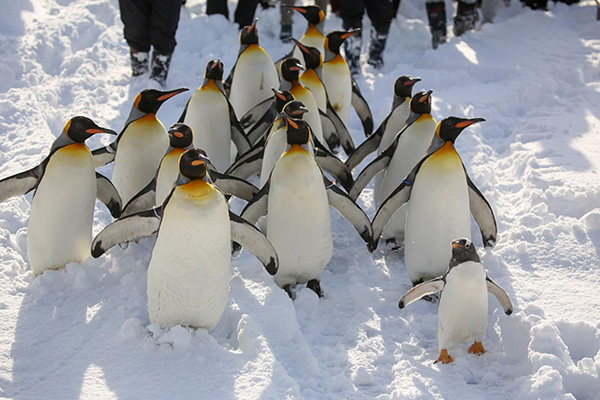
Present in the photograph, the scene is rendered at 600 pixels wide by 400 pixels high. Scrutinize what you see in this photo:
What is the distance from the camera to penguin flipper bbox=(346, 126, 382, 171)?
5.00 m

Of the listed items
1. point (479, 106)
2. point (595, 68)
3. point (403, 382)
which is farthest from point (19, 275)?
Result: point (595, 68)

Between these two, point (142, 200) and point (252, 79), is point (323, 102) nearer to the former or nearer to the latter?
point (252, 79)

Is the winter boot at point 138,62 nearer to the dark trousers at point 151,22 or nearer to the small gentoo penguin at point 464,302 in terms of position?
the dark trousers at point 151,22

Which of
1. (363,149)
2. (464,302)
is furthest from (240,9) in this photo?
(464,302)

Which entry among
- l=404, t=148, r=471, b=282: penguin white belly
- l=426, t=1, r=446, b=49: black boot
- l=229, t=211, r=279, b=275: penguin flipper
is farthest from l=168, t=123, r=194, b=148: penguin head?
l=426, t=1, r=446, b=49: black boot

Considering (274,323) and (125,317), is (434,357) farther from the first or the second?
(125,317)

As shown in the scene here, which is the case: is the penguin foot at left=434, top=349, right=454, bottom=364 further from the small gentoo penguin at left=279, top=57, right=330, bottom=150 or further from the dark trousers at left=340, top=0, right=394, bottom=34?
the dark trousers at left=340, top=0, right=394, bottom=34

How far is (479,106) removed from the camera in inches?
258

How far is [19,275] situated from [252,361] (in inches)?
59.9

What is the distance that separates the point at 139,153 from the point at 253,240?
1174 millimetres

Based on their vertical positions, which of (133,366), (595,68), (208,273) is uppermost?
(208,273)

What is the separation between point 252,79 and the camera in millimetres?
5625

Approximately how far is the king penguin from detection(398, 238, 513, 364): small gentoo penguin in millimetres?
1133

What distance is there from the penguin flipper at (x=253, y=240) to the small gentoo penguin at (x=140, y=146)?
101 centimetres
